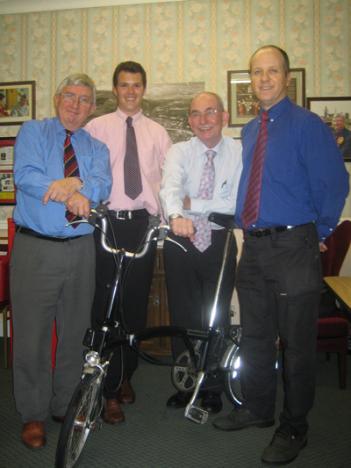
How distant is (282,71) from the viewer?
1.89m

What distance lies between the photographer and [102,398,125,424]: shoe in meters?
2.19

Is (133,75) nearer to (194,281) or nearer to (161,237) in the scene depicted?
(161,237)

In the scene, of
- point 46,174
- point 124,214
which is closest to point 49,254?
point 46,174

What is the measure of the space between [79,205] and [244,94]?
8.09 feet

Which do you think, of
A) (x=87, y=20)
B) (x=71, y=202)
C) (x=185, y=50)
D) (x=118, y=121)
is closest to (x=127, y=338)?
(x=71, y=202)

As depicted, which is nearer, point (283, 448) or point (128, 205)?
point (283, 448)

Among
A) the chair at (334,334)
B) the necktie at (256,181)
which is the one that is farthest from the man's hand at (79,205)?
the chair at (334,334)

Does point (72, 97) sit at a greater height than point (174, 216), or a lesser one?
greater

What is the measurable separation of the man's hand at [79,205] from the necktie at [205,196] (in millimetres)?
627

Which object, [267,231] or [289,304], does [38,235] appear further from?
[289,304]

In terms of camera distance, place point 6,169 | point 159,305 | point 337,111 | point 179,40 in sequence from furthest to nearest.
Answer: point 6,169 → point 179,40 → point 337,111 → point 159,305

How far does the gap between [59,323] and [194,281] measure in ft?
2.37

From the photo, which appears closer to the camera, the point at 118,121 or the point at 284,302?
the point at 284,302

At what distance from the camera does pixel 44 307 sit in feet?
6.38
